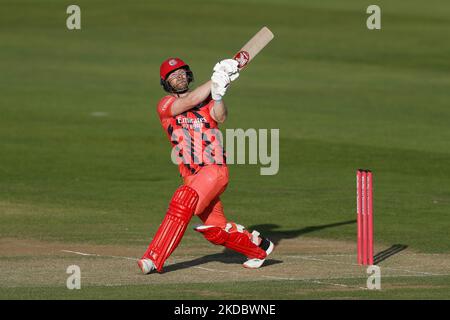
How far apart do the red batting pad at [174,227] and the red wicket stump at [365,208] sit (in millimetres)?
1762

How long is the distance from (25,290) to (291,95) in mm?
19862

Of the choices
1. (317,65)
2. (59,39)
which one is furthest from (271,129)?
(59,39)

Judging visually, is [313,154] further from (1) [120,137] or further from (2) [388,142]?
(1) [120,137]

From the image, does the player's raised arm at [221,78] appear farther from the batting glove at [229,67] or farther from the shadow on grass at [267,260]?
the shadow on grass at [267,260]

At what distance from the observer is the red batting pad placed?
12773 mm

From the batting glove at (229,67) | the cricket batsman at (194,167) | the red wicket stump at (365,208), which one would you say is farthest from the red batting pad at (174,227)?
the red wicket stump at (365,208)

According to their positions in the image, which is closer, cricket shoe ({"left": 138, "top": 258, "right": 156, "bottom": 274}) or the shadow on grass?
cricket shoe ({"left": 138, "top": 258, "right": 156, "bottom": 274})

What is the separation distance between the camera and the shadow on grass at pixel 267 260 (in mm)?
13664

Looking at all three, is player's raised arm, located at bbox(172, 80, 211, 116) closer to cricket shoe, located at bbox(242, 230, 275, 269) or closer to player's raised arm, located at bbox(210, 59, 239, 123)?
player's raised arm, located at bbox(210, 59, 239, 123)

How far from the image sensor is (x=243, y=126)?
26562 mm

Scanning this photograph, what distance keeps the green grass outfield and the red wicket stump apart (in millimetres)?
463

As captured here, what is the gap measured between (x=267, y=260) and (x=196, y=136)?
1.86m

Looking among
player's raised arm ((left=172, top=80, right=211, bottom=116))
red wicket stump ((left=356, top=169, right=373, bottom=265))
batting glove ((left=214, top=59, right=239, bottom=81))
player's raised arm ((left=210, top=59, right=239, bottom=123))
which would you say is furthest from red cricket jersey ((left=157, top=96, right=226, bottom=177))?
red wicket stump ((left=356, top=169, right=373, bottom=265))

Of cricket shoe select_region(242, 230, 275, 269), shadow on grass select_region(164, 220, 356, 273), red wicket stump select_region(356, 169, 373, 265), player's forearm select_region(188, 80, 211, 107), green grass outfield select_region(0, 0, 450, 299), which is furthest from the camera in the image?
green grass outfield select_region(0, 0, 450, 299)
